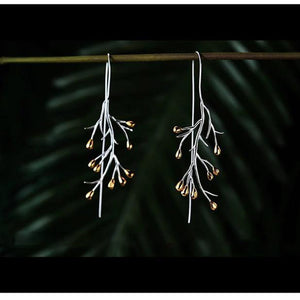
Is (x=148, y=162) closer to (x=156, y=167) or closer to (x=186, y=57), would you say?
(x=156, y=167)

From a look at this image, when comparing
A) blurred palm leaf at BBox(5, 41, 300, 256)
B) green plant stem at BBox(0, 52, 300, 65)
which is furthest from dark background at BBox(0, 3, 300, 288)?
green plant stem at BBox(0, 52, 300, 65)

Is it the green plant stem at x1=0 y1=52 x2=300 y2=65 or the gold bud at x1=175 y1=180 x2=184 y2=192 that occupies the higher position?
the green plant stem at x1=0 y1=52 x2=300 y2=65

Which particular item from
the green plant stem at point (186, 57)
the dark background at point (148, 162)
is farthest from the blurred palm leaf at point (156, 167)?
the green plant stem at point (186, 57)

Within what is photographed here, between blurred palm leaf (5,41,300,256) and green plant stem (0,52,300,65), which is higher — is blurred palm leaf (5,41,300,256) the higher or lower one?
the lower one

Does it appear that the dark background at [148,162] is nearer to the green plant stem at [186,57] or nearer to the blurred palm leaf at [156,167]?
the blurred palm leaf at [156,167]

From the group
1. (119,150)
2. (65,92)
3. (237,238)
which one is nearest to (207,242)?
(237,238)

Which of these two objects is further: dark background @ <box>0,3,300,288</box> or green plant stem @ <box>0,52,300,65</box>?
dark background @ <box>0,3,300,288</box>

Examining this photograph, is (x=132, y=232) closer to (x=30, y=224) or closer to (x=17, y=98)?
(x=30, y=224)

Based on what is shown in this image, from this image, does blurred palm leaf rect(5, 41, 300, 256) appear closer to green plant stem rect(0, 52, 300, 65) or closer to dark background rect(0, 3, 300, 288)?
dark background rect(0, 3, 300, 288)
